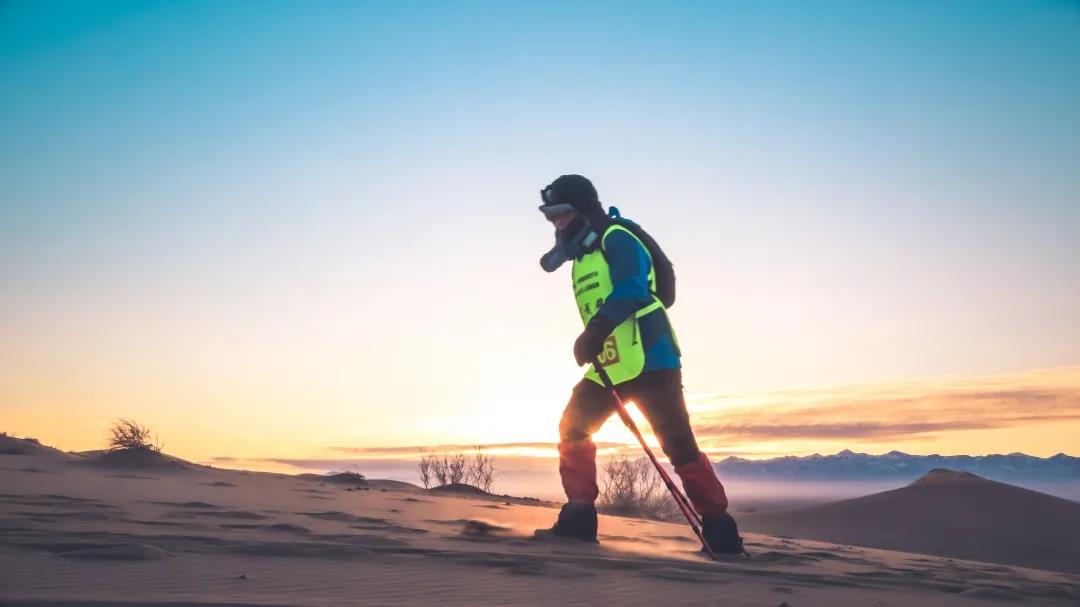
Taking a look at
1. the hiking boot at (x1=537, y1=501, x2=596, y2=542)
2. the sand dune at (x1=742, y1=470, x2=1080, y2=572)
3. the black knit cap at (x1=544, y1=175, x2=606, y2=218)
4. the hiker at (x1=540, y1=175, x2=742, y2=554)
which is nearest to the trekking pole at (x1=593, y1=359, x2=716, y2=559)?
the hiker at (x1=540, y1=175, x2=742, y2=554)

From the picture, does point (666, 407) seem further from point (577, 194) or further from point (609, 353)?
point (577, 194)

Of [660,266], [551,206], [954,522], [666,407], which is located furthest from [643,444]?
[954,522]

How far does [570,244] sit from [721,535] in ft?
6.26

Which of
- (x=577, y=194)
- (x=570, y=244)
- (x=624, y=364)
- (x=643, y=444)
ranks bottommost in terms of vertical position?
(x=643, y=444)

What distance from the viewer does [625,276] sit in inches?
188

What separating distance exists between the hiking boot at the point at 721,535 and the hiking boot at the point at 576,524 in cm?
63

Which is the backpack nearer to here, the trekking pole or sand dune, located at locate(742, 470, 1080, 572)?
the trekking pole

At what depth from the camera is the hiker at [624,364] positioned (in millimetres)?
4586

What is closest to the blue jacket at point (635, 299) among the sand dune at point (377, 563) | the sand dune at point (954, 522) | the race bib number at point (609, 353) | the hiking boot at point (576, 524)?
the race bib number at point (609, 353)

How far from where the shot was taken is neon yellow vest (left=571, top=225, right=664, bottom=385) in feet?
15.5

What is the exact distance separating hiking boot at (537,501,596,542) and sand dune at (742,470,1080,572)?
5163mm

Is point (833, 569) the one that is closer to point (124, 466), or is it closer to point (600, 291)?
point (600, 291)

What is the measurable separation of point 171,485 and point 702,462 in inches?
163

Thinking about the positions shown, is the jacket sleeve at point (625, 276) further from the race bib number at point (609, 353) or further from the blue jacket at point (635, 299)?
the race bib number at point (609, 353)
